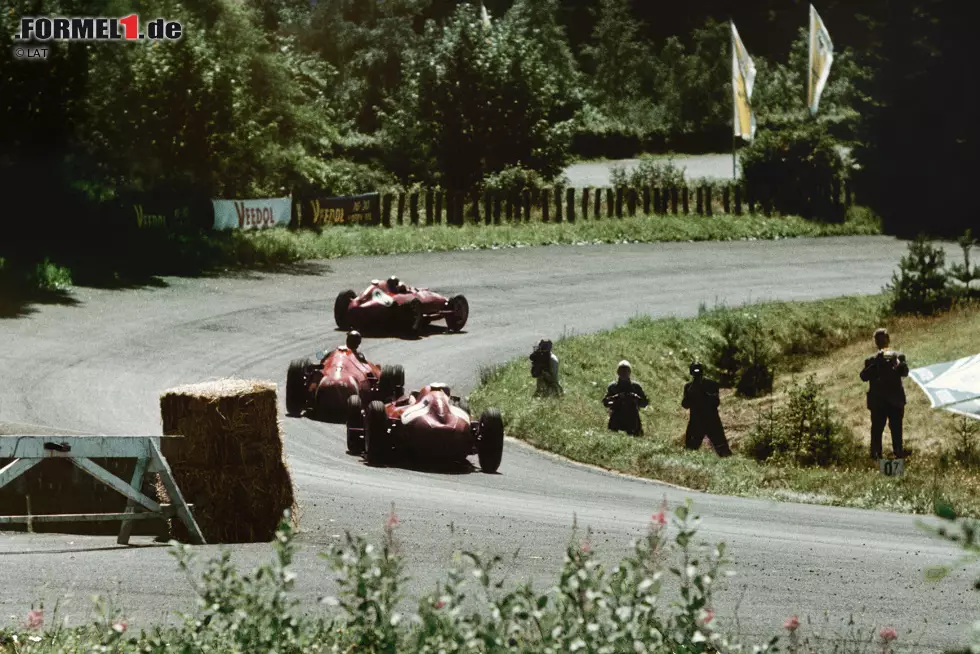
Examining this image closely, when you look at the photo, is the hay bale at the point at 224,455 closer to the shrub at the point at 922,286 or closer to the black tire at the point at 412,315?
the black tire at the point at 412,315

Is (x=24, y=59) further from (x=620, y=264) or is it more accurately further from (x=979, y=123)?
(x=979, y=123)

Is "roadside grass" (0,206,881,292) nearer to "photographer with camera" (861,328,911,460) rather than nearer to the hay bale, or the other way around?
"photographer with camera" (861,328,911,460)

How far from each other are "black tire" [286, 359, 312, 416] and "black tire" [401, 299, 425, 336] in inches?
267

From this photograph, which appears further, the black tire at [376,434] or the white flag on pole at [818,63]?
the white flag on pole at [818,63]

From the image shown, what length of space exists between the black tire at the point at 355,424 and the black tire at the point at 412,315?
9.02 metres

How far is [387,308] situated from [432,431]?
1046cm

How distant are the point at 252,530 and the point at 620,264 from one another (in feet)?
87.1

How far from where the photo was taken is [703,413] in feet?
63.0

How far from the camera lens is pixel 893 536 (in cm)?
1322

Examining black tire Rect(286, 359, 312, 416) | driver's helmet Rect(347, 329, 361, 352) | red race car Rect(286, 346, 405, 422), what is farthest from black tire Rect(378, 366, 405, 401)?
black tire Rect(286, 359, 312, 416)

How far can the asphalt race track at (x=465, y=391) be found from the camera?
9836 mm

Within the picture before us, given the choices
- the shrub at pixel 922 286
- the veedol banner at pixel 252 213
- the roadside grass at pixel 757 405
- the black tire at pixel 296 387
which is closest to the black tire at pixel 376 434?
the roadside grass at pixel 757 405

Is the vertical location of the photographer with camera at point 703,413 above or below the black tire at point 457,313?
below

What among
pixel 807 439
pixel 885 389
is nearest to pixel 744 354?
pixel 807 439
